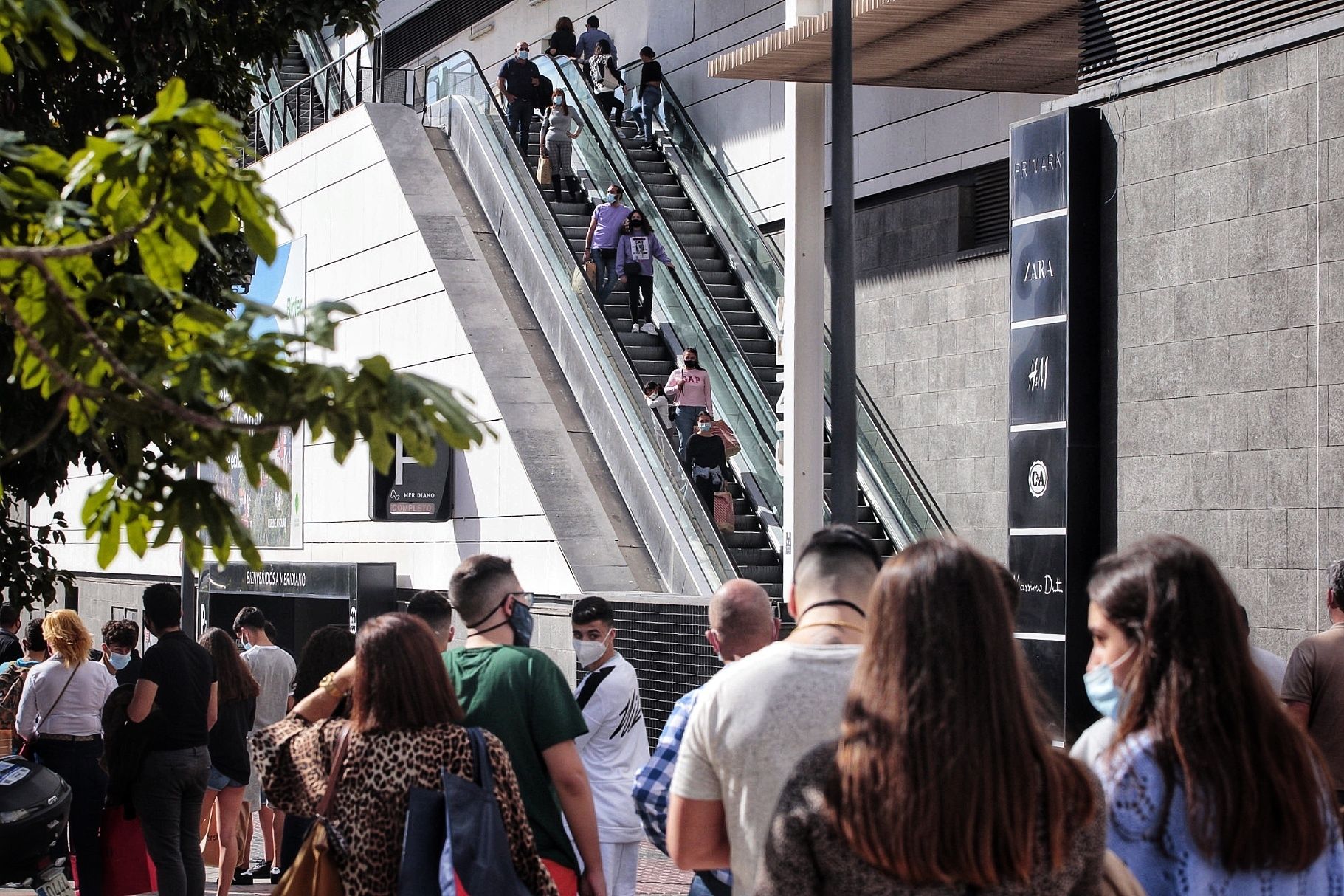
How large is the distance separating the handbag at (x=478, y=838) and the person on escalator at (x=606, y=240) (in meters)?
13.1

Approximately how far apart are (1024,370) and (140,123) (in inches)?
335

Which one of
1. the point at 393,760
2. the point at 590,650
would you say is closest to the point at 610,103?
the point at 590,650

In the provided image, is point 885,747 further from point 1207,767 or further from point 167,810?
point 167,810

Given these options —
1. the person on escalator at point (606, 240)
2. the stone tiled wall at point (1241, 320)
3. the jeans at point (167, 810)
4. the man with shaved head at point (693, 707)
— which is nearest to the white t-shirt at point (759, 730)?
the man with shaved head at point (693, 707)

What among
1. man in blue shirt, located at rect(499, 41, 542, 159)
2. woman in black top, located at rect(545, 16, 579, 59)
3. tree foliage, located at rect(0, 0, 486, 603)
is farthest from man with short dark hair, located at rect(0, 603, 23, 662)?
woman in black top, located at rect(545, 16, 579, 59)

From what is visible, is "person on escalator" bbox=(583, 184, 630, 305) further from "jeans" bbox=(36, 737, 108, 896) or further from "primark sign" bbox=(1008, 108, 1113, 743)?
"jeans" bbox=(36, 737, 108, 896)

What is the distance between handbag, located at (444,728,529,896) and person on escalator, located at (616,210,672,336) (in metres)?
12.8

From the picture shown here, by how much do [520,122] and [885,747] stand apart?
17425mm

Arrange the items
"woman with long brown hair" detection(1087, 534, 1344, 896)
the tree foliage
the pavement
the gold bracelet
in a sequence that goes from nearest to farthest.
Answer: the tree foliage
"woman with long brown hair" detection(1087, 534, 1344, 896)
the gold bracelet
the pavement

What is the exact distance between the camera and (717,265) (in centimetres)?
1869

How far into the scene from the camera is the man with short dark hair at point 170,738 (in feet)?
26.4

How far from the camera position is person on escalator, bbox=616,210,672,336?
16828 mm

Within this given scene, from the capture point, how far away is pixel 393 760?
4.34 metres

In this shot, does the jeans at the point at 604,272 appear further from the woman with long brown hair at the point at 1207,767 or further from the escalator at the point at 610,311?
the woman with long brown hair at the point at 1207,767
